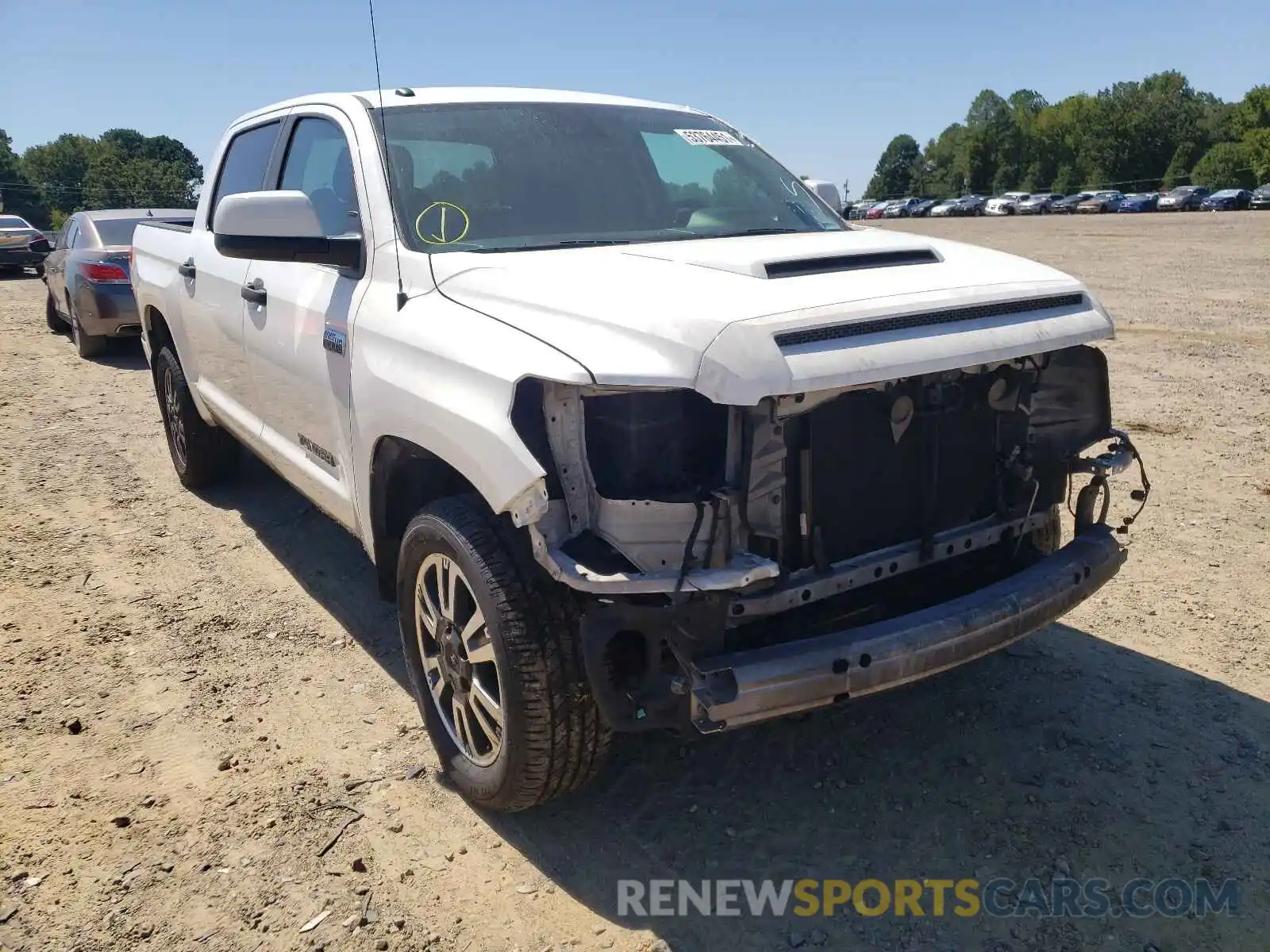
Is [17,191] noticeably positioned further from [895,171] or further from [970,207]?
[895,171]

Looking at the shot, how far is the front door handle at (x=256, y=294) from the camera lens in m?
4.04

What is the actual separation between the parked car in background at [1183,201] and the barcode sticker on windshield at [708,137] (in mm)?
55870

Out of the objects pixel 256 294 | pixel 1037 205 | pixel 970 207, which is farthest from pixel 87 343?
pixel 970 207

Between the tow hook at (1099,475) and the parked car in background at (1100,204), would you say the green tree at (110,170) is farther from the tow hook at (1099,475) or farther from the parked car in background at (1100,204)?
the tow hook at (1099,475)

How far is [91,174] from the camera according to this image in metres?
84.5

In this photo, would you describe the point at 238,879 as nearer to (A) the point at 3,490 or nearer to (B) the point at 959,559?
(B) the point at 959,559

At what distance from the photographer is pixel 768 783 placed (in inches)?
122

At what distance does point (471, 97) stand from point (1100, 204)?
58863 mm

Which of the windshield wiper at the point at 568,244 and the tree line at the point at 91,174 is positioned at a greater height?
the tree line at the point at 91,174

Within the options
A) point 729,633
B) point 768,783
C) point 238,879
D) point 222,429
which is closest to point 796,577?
point 729,633

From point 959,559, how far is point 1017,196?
67.4 meters

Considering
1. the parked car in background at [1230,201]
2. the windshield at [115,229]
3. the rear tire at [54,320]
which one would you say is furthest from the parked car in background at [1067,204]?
the windshield at [115,229]

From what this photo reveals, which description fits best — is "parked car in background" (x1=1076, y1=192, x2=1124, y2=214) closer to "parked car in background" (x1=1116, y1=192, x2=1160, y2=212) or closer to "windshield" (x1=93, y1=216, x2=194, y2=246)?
"parked car in background" (x1=1116, y1=192, x2=1160, y2=212)

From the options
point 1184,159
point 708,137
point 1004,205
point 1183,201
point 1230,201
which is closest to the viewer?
point 708,137
